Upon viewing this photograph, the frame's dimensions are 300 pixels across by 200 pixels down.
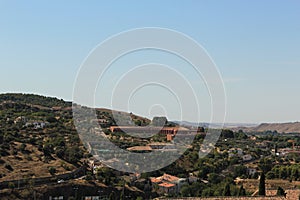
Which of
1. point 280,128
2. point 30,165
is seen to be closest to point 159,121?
point 30,165

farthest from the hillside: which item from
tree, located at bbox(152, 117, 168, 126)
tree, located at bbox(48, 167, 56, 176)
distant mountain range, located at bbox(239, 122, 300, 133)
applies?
distant mountain range, located at bbox(239, 122, 300, 133)

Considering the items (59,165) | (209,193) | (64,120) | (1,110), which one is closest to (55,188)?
(59,165)

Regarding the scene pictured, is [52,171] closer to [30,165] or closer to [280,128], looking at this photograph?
[30,165]

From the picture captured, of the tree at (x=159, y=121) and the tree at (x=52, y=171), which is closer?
the tree at (x=52, y=171)

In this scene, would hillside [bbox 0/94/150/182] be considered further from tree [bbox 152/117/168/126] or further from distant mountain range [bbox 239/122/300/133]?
distant mountain range [bbox 239/122/300/133]

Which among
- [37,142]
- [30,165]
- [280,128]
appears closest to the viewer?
[30,165]

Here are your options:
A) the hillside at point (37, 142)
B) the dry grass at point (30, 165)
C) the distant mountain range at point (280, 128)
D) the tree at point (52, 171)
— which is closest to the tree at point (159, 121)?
the hillside at point (37, 142)

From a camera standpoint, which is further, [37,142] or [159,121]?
[159,121]

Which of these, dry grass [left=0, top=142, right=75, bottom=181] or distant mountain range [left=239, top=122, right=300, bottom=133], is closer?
dry grass [left=0, top=142, right=75, bottom=181]

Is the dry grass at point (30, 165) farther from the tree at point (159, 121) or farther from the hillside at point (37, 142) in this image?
the tree at point (159, 121)

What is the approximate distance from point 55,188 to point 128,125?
74.6ft

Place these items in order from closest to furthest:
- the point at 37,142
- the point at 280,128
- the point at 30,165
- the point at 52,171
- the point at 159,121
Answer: the point at 52,171 < the point at 30,165 < the point at 37,142 < the point at 159,121 < the point at 280,128

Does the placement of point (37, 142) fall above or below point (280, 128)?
below

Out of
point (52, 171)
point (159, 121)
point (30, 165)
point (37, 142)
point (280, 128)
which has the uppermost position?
point (280, 128)
